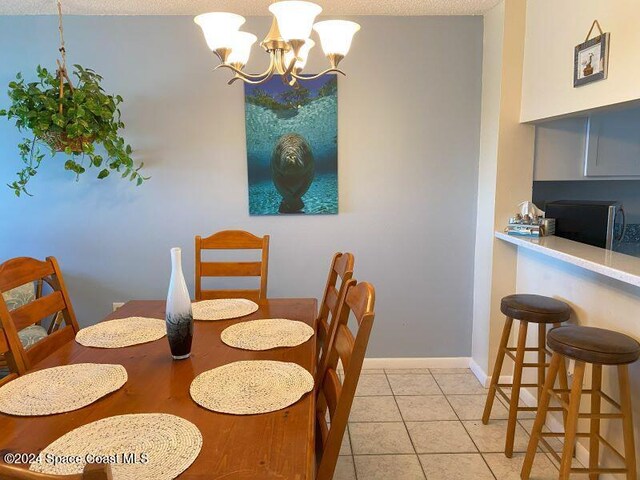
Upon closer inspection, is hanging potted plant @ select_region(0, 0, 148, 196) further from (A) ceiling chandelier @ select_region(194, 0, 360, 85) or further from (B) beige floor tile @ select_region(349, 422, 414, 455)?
(B) beige floor tile @ select_region(349, 422, 414, 455)

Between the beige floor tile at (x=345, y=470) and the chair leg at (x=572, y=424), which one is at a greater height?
the chair leg at (x=572, y=424)

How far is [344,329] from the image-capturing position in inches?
57.6

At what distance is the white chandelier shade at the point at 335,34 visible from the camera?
63.5 inches

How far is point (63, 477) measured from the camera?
2.05 feet

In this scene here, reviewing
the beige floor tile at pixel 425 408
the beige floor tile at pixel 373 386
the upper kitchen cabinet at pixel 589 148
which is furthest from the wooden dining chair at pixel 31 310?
the upper kitchen cabinet at pixel 589 148

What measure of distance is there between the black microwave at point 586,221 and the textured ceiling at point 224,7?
1256mm

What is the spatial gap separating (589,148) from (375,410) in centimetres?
193

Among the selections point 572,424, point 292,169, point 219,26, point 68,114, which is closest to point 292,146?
point 292,169

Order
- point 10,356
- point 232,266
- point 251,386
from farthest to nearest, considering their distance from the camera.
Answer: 1. point 232,266
2. point 10,356
3. point 251,386

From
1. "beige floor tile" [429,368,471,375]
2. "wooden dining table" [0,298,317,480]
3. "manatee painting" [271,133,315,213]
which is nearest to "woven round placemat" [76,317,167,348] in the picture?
"wooden dining table" [0,298,317,480]

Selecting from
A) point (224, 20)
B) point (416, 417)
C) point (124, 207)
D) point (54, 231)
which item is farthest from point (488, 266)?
point (54, 231)

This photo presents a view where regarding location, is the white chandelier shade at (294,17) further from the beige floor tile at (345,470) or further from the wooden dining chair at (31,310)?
the beige floor tile at (345,470)

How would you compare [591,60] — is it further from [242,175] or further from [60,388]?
[60,388]

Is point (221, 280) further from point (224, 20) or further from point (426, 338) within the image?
point (224, 20)
